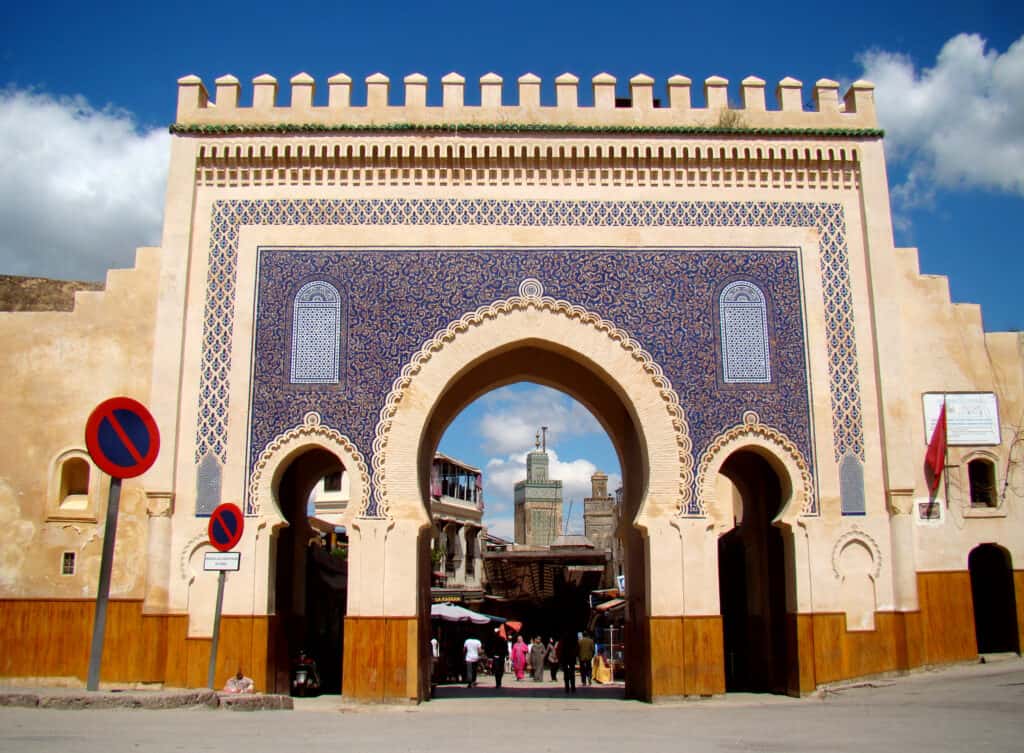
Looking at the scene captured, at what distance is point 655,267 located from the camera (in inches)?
434

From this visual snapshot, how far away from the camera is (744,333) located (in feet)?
35.7

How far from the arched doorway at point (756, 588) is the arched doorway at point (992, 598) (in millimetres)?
2164

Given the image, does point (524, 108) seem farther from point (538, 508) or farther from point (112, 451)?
point (538, 508)

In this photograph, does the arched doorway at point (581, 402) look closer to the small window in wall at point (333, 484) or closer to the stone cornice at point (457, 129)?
the stone cornice at point (457, 129)

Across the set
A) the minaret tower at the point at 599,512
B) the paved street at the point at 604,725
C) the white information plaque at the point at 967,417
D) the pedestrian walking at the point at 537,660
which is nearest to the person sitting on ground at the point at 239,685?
the paved street at the point at 604,725

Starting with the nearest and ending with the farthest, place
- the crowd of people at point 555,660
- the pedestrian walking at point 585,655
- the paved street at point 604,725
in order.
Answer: the paved street at point 604,725 < the crowd of people at point 555,660 < the pedestrian walking at point 585,655

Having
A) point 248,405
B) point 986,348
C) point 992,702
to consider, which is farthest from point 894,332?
point 248,405

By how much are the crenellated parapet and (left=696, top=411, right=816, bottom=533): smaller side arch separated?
11.4 feet

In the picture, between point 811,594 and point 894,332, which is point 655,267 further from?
point 811,594

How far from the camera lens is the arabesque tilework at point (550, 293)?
420 inches

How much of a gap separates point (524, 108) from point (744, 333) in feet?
11.8

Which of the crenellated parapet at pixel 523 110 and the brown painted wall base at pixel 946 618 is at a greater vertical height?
the crenellated parapet at pixel 523 110

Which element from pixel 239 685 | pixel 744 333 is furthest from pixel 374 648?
pixel 744 333

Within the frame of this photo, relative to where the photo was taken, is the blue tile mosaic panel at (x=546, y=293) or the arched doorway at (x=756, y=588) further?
the arched doorway at (x=756, y=588)
